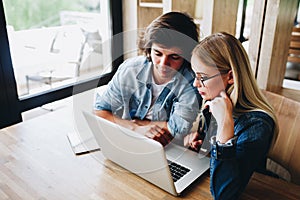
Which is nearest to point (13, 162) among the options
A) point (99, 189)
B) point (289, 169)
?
point (99, 189)

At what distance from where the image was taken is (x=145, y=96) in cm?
142

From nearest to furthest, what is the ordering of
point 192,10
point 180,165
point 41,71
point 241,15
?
point 180,165
point 241,15
point 192,10
point 41,71

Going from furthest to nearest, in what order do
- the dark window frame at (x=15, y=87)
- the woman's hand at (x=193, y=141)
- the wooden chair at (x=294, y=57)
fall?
the dark window frame at (x=15, y=87)
the wooden chair at (x=294, y=57)
the woman's hand at (x=193, y=141)

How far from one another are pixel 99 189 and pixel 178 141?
422 millimetres

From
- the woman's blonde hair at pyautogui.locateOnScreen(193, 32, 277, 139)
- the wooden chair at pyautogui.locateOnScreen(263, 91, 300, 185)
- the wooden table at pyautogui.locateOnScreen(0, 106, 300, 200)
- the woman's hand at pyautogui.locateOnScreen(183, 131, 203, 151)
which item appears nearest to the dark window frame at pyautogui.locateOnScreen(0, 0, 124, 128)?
the wooden table at pyautogui.locateOnScreen(0, 106, 300, 200)

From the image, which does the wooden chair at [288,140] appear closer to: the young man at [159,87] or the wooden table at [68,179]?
the wooden table at [68,179]

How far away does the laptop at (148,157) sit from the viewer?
32.8 inches

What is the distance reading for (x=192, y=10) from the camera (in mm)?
1678

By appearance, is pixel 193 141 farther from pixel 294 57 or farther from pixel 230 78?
pixel 294 57

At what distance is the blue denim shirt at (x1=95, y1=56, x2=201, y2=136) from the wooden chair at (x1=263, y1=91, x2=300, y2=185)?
36 centimetres

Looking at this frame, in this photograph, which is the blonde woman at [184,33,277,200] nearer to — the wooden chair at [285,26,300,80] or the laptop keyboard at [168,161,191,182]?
the laptop keyboard at [168,161,191,182]

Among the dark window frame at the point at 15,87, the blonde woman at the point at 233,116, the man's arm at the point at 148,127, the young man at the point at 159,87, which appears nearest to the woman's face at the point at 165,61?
the young man at the point at 159,87

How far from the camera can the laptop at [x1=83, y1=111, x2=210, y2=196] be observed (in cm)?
83

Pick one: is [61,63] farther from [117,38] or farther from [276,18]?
[276,18]
